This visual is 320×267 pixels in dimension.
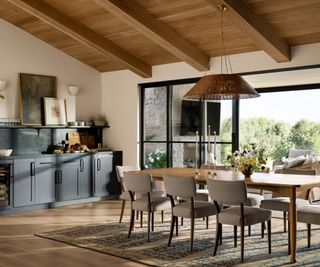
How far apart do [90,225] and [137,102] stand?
10.4 feet

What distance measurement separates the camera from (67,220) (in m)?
7.23

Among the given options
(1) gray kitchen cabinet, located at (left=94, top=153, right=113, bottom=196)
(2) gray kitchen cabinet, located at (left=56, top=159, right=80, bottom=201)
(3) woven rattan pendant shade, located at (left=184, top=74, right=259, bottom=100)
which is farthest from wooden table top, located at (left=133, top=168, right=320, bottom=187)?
(1) gray kitchen cabinet, located at (left=94, top=153, right=113, bottom=196)

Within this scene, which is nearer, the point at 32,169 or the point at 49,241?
the point at 49,241

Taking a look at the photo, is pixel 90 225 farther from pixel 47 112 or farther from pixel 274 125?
pixel 274 125

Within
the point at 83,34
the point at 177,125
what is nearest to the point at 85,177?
the point at 177,125

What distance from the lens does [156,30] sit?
7.20 metres

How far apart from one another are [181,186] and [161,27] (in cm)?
291

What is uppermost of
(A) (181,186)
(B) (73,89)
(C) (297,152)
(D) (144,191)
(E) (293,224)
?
(B) (73,89)

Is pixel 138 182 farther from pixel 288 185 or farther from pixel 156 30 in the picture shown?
pixel 156 30

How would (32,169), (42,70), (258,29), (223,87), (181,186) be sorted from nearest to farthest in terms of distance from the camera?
(181,186) < (223,87) < (258,29) < (32,169) < (42,70)

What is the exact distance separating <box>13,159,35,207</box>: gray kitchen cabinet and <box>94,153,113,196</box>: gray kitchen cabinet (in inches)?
54.7

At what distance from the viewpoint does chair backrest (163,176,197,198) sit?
5230 millimetres

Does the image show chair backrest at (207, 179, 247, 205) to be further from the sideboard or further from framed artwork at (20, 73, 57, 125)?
framed artwork at (20, 73, 57, 125)

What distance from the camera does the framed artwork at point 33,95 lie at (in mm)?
8539
